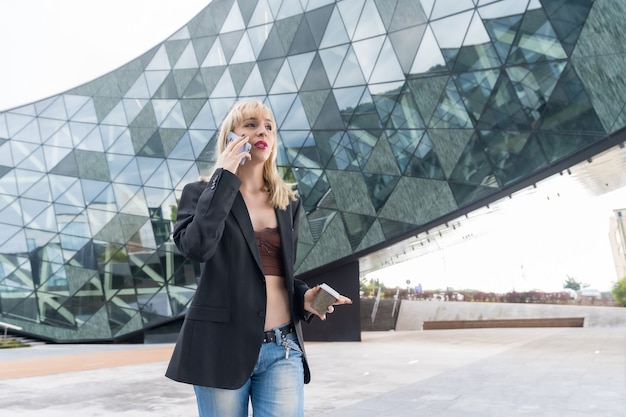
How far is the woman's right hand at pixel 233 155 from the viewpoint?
1.95 meters

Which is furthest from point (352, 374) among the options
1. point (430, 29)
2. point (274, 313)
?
point (430, 29)

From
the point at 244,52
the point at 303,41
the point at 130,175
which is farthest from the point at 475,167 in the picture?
the point at 130,175

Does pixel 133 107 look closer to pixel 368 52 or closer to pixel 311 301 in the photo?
pixel 368 52

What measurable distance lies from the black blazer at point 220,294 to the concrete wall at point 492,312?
1179 inches

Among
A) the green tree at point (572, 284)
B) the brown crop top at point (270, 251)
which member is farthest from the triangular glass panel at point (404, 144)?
the green tree at point (572, 284)

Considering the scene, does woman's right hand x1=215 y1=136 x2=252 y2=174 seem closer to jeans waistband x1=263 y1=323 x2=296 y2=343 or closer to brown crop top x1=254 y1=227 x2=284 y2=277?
brown crop top x1=254 y1=227 x2=284 y2=277

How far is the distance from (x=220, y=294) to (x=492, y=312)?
32.2 metres

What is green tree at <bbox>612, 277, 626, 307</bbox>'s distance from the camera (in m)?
30.5

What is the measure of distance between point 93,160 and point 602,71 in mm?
21216

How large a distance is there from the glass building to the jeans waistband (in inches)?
507

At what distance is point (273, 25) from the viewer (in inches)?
779

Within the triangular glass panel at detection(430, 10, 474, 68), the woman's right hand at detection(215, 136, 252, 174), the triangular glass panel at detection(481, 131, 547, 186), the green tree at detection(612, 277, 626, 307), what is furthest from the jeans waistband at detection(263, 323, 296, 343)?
the green tree at detection(612, 277, 626, 307)

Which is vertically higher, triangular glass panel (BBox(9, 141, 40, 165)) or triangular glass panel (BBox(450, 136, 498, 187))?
triangular glass panel (BBox(9, 141, 40, 165))

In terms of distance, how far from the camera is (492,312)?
3108cm
